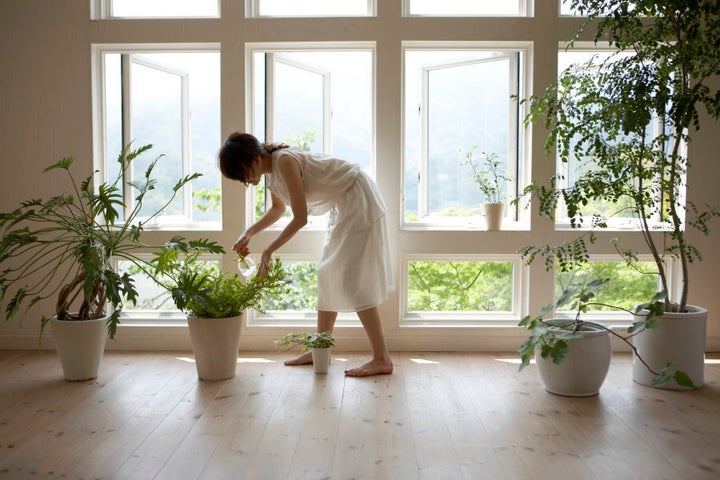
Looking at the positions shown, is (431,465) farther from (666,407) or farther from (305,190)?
(305,190)

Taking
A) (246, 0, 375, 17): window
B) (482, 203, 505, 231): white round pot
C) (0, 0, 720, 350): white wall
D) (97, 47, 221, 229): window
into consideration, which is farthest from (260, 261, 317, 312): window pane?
(246, 0, 375, 17): window

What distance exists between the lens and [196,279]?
333 centimetres

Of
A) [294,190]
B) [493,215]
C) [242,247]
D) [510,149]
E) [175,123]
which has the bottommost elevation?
[242,247]

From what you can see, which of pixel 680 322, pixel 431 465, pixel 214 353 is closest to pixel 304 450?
pixel 431 465

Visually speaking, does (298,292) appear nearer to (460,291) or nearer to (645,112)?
(460,291)

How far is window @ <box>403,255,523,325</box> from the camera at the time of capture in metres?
3.91

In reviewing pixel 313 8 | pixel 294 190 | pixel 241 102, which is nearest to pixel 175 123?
pixel 241 102

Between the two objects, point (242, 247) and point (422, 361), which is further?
point (422, 361)

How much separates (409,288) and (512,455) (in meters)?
1.76

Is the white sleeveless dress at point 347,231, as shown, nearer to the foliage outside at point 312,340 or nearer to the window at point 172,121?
the foliage outside at point 312,340

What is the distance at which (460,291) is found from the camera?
3.96 meters

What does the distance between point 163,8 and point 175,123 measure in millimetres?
649

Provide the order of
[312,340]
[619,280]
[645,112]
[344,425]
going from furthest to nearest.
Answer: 1. [619,280]
2. [312,340]
3. [645,112]
4. [344,425]

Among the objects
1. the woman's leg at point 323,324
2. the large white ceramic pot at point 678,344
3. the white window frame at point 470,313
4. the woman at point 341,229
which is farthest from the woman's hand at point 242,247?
the large white ceramic pot at point 678,344
